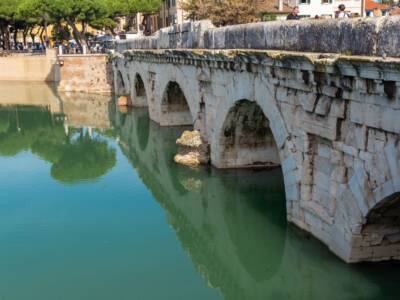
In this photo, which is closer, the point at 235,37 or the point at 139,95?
the point at 235,37

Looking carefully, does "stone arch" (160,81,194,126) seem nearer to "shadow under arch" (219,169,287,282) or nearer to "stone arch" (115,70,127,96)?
"shadow under arch" (219,169,287,282)

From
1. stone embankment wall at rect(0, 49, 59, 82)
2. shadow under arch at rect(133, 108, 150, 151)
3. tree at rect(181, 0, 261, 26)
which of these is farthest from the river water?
stone embankment wall at rect(0, 49, 59, 82)

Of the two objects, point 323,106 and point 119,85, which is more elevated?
point 323,106

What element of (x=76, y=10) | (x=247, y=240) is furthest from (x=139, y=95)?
(x=247, y=240)

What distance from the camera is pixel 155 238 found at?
10.5 meters

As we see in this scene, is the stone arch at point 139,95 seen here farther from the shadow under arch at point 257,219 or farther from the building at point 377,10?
the shadow under arch at point 257,219

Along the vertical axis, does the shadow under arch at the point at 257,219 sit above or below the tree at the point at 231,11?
below

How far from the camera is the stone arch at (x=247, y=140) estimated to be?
12695mm

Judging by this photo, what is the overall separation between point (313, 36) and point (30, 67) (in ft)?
117

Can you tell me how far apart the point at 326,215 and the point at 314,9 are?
23.2 metres

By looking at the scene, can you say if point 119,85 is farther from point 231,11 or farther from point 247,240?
point 247,240

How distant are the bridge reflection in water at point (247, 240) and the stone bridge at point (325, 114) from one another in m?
0.38

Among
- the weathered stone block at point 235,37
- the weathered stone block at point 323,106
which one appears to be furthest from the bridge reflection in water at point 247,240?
the weathered stone block at point 235,37

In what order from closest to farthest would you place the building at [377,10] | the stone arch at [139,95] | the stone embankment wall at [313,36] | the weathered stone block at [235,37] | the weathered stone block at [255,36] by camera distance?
the stone embankment wall at [313,36], the weathered stone block at [255,36], the weathered stone block at [235,37], the building at [377,10], the stone arch at [139,95]
